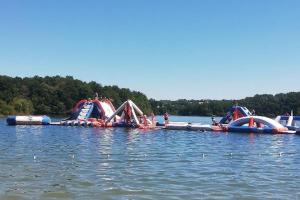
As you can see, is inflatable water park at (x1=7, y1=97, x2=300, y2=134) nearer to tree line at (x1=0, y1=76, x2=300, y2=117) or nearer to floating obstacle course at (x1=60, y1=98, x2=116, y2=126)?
floating obstacle course at (x1=60, y1=98, x2=116, y2=126)

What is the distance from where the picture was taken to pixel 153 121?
5897 centimetres

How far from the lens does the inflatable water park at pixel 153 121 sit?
47781mm

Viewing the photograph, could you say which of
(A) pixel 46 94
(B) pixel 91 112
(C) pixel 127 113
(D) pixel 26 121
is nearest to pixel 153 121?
(C) pixel 127 113

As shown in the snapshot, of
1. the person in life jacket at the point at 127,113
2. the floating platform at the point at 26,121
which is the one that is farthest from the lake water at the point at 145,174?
the floating platform at the point at 26,121

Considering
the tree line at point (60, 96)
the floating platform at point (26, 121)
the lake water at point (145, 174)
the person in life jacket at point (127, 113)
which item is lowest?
the lake water at point (145, 174)

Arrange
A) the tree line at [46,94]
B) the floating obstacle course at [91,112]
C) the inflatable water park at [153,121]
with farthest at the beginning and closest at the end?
the tree line at [46,94], the floating obstacle course at [91,112], the inflatable water park at [153,121]

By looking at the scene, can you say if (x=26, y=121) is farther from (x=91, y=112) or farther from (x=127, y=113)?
(x=127, y=113)

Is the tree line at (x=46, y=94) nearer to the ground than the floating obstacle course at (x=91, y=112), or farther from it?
farther from it

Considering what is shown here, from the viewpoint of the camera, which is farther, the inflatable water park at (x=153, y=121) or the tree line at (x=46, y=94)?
the tree line at (x=46, y=94)

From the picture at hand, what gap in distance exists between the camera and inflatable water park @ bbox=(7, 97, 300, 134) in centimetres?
4778

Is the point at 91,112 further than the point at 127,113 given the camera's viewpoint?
Yes

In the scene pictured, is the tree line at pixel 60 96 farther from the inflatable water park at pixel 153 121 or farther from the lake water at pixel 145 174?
the lake water at pixel 145 174

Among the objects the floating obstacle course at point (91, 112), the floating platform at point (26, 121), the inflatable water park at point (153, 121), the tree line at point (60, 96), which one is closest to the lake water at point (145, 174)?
the inflatable water park at point (153, 121)

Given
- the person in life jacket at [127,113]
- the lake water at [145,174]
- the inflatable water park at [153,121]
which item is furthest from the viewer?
the person in life jacket at [127,113]
